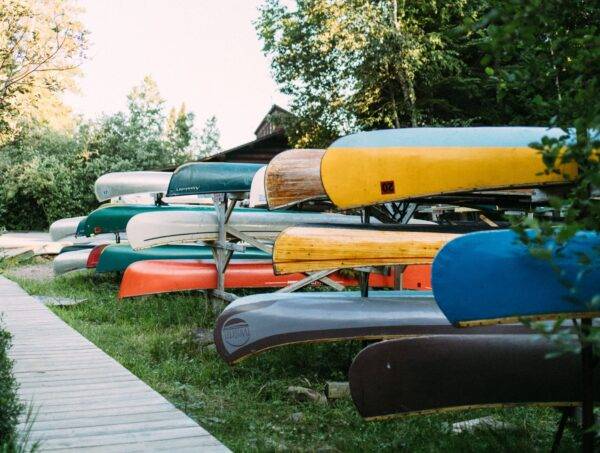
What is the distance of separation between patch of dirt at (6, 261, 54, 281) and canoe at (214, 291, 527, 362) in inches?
339

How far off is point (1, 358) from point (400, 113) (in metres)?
20.5

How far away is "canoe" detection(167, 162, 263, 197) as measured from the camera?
9.12 meters

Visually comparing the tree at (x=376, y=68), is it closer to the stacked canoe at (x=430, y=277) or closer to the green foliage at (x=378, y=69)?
the green foliage at (x=378, y=69)

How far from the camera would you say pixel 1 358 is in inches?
146

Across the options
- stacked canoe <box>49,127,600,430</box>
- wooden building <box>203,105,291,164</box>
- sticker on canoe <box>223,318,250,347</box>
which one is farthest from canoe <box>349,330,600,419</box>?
wooden building <box>203,105,291,164</box>

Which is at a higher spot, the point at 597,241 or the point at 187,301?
the point at 597,241

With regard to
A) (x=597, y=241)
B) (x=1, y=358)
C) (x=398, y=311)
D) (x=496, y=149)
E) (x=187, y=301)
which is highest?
(x=496, y=149)

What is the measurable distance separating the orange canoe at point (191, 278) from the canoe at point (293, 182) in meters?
2.59

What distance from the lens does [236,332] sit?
591cm

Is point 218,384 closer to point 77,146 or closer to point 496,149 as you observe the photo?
point 496,149

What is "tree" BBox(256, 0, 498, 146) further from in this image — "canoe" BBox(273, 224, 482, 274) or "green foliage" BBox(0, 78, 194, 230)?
"canoe" BBox(273, 224, 482, 274)

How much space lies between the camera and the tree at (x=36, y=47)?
14.6m

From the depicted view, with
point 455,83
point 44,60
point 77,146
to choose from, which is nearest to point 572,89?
point 44,60

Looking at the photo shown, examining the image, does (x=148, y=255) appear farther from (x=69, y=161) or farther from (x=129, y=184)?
(x=69, y=161)
